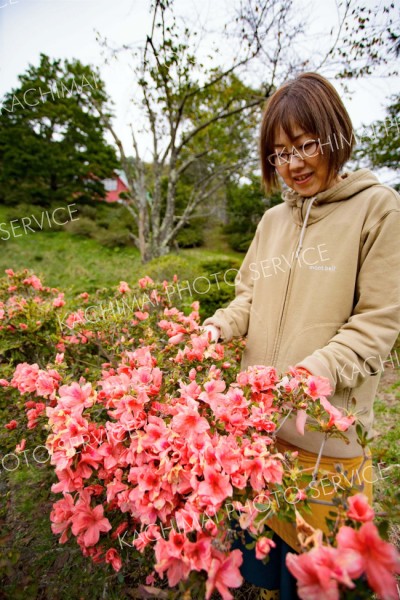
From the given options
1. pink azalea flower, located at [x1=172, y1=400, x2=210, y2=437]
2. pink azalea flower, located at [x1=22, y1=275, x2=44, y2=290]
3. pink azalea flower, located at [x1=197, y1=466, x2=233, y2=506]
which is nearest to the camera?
pink azalea flower, located at [x1=197, y1=466, x2=233, y2=506]

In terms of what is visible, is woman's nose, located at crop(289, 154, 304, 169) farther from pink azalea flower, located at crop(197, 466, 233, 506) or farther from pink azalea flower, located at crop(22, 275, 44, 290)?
pink azalea flower, located at crop(22, 275, 44, 290)

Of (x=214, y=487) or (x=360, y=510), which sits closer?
(x=360, y=510)

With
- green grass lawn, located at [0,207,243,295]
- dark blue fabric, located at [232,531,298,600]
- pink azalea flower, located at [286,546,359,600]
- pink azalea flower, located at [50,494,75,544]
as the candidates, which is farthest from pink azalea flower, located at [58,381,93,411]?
green grass lawn, located at [0,207,243,295]

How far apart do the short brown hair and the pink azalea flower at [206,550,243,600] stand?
4.26 ft

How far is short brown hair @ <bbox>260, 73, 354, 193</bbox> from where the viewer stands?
117cm

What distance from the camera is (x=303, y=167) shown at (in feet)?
4.08

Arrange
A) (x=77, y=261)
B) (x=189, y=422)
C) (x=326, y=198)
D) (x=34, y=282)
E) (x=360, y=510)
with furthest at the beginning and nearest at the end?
1. (x=77, y=261)
2. (x=34, y=282)
3. (x=326, y=198)
4. (x=189, y=422)
5. (x=360, y=510)

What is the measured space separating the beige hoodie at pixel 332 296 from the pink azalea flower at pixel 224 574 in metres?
0.52

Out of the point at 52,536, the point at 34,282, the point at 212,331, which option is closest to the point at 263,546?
the point at 212,331

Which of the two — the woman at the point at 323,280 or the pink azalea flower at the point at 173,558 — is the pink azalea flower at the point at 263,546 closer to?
the pink azalea flower at the point at 173,558

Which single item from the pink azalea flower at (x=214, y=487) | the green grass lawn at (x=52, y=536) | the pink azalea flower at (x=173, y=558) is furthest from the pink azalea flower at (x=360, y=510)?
the pink azalea flower at (x=173, y=558)

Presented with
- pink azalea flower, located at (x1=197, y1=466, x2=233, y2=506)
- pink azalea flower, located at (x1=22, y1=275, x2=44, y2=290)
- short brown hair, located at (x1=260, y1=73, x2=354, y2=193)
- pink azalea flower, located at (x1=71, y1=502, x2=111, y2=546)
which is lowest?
pink azalea flower, located at (x1=71, y1=502, x2=111, y2=546)

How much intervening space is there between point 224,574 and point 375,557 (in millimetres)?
334

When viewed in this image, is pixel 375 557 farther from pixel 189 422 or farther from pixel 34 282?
pixel 34 282
